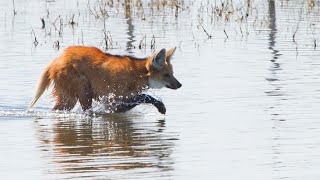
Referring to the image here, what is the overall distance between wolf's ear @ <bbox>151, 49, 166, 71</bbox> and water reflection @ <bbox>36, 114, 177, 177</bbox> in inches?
23.7

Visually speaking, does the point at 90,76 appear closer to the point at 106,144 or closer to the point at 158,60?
the point at 158,60

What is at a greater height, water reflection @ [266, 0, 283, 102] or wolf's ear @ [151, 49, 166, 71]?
wolf's ear @ [151, 49, 166, 71]

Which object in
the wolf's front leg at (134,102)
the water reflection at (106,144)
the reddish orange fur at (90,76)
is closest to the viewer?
the water reflection at (106,144)

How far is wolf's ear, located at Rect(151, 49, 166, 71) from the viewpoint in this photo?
451 inches

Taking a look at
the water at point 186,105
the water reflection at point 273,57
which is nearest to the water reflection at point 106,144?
the water at point 186,105

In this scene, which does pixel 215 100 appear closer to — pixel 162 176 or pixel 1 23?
pixel 162 176

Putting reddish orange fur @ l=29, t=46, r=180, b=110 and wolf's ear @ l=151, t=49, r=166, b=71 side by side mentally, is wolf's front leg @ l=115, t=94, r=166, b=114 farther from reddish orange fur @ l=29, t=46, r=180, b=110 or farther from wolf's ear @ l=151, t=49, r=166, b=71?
wolf's ear @ l=151, t=49, r=166, b=71

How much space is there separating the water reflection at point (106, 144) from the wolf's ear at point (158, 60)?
0.60 m

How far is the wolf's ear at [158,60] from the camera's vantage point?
1146cm

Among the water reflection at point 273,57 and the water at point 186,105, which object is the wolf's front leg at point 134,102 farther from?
the water reflection at point 273,57

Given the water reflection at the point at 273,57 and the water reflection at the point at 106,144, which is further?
the water reflection at the point at 273,57

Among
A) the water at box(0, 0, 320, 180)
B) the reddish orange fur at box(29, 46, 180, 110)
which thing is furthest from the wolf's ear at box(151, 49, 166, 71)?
the water at box(0, 0, 320, 180)

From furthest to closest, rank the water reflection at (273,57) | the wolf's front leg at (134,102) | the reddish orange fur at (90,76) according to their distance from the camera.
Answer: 1. the water reflection at (273,57)
2. the wolf's front leg at (134,102)
3. the reddish orange fur at (90,76)

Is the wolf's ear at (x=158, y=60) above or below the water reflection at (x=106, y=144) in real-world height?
above
